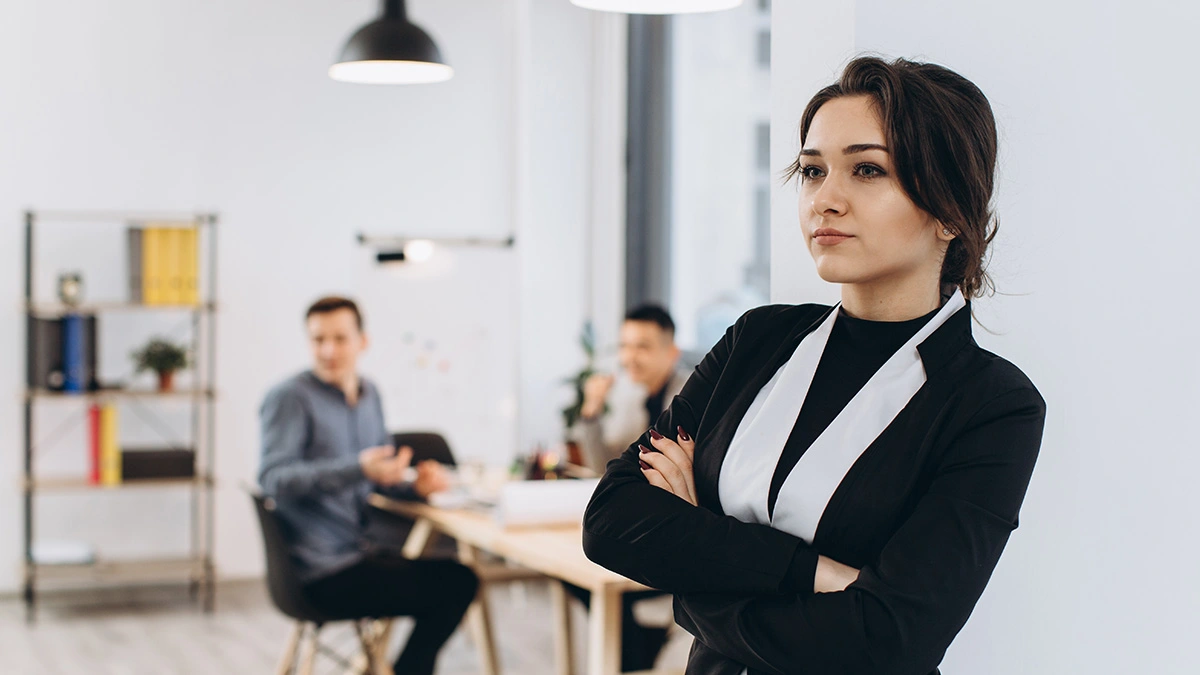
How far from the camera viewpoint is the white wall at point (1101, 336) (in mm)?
1860

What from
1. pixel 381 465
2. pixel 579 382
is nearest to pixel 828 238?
pixel 381 465

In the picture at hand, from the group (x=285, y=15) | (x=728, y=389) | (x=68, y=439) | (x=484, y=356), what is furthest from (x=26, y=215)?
(x=728, y=389)

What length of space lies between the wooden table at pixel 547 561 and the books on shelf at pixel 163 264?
7.01ft

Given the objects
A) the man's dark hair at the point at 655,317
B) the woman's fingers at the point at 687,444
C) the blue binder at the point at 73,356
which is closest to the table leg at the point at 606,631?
the woman's fingers at the point at 687,444

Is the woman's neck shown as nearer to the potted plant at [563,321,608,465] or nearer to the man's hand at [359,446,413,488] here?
the man's hand at [359,446,413,488]

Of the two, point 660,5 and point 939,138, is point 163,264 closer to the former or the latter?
point 660,5

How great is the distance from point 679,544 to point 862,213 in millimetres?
483

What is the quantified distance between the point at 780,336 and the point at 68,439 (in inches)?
218

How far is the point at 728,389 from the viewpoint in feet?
5.53

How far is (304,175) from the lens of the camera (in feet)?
21.6

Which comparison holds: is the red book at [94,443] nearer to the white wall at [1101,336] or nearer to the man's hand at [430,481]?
the man's hand at [430,481]

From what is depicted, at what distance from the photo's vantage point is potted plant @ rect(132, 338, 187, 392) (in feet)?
19.8

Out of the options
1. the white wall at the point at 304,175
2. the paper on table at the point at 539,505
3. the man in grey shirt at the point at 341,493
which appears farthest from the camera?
the white wall at the point at 304,175

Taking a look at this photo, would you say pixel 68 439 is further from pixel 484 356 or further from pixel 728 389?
pixel 728 389
